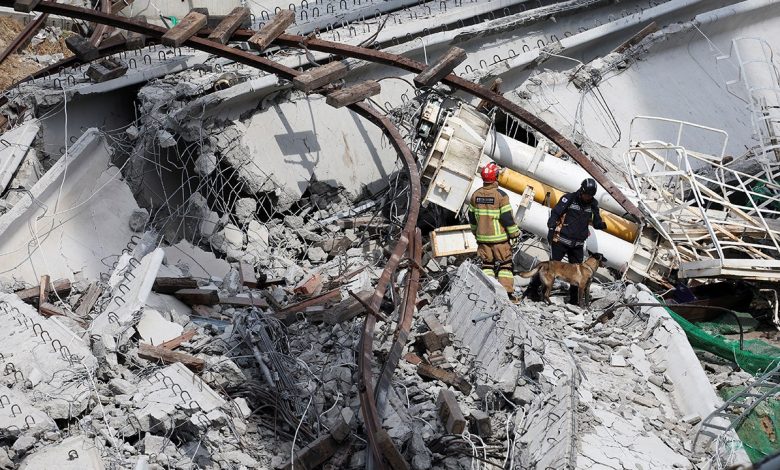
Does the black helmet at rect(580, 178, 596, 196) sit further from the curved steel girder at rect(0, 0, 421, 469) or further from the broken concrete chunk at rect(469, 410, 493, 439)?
the broken concrete chunk at rect(469, 410, 493, 439)

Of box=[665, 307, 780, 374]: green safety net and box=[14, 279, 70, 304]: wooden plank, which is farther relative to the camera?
box=[665, 307, 780, 374]: green safety net

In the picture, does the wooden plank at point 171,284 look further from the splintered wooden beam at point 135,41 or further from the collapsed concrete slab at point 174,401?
the splintered wooden beam at point 135,41

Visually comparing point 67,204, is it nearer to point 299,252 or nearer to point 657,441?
point 299,252

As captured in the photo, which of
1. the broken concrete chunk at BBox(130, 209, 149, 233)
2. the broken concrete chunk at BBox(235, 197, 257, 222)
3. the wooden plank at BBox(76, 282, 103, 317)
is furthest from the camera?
the broken concrete chunk at BBox(235, 197, 257, 222)

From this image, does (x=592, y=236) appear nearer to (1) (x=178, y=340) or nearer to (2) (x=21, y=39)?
(1) (x=178, y=340)

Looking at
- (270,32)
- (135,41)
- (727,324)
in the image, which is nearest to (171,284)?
(270,32)

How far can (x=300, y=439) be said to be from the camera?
26.1 ft

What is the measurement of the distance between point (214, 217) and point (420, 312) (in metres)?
3.11

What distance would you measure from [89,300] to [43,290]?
0.46 metres

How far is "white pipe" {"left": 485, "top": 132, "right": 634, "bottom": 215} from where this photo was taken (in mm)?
11609

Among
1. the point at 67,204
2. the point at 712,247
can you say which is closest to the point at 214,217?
the point at 67,204

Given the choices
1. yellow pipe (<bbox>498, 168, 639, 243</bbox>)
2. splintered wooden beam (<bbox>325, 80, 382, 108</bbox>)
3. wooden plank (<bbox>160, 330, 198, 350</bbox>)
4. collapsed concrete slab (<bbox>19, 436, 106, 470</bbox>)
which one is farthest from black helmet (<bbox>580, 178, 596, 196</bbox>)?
collapsed concrete slab (<bbox>19, 436, 106, 470</bbox>)

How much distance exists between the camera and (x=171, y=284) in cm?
971

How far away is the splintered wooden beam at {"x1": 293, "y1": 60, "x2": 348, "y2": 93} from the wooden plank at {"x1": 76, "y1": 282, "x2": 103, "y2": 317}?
277 cm
